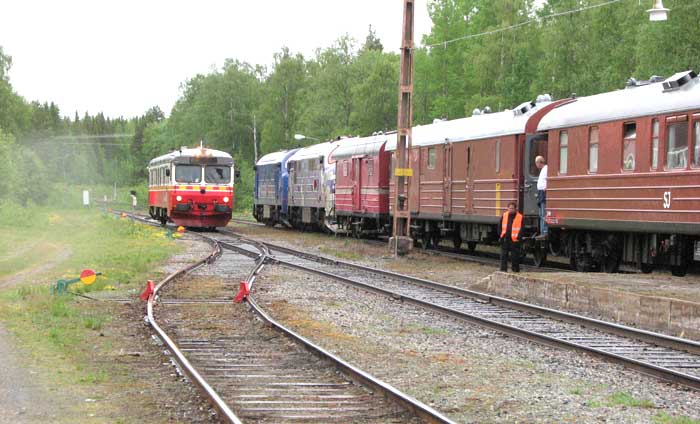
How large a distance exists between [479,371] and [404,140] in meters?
16.9

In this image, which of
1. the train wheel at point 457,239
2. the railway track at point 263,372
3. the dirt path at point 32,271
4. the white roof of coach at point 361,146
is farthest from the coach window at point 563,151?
the white roof of coach at point 361,146

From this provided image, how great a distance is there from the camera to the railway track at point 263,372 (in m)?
7.66

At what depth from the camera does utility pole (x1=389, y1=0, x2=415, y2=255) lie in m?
25.8

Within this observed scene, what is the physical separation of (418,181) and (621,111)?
434 inches

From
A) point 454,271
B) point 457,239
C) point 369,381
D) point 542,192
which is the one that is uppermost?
point 542,192

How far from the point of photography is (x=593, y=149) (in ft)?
62.2

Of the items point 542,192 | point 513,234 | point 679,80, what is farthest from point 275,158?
point 679,80

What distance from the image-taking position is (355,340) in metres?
11.8

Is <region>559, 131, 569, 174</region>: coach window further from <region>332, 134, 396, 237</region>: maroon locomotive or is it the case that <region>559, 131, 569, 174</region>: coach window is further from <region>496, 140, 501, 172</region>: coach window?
<region>332, 134, 396, 237</region>: maroon locomotive

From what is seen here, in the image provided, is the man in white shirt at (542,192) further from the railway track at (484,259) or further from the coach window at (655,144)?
the coach window at (655,144)

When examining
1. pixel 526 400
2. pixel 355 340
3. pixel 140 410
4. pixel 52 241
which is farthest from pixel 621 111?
pixel 52 241

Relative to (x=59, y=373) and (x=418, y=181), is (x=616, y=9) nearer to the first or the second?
(x=418, y=181)

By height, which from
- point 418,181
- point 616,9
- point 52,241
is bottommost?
point 52,241

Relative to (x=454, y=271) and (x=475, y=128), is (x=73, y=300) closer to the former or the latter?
(x=454, y=271)
